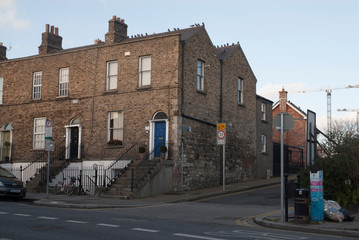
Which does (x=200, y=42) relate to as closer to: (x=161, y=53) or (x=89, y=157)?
(x=161, y=53)

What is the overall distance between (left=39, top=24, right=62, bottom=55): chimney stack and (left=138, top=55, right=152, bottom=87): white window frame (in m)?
8.49

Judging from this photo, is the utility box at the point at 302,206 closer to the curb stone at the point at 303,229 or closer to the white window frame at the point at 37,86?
the curb stone at the point at 303,229

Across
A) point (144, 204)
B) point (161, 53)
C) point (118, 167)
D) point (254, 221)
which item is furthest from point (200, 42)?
point (254, 221)

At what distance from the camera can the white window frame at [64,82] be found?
2778cm

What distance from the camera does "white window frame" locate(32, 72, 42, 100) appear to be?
2895 cm

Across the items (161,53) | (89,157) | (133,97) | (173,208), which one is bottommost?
(173,208)

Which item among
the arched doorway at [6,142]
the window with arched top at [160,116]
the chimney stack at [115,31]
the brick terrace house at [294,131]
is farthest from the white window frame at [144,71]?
the brick terrace house at [294,131]

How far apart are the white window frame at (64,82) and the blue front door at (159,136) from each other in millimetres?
7023

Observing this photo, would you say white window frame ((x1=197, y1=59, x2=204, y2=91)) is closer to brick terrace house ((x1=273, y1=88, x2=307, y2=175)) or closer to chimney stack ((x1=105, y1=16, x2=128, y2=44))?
chimney stack ((x1=105, y1=16, x2=128, y2=44))

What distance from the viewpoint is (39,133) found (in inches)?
1121

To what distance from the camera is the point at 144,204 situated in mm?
18016

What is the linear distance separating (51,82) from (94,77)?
3.49 meters

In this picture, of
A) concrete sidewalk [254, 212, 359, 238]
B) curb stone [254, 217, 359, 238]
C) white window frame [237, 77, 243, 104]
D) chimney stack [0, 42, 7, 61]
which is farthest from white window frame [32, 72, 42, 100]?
curb stone [254, 217, 359, 238]

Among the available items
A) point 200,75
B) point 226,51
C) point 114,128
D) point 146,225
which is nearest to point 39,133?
point 114,128
